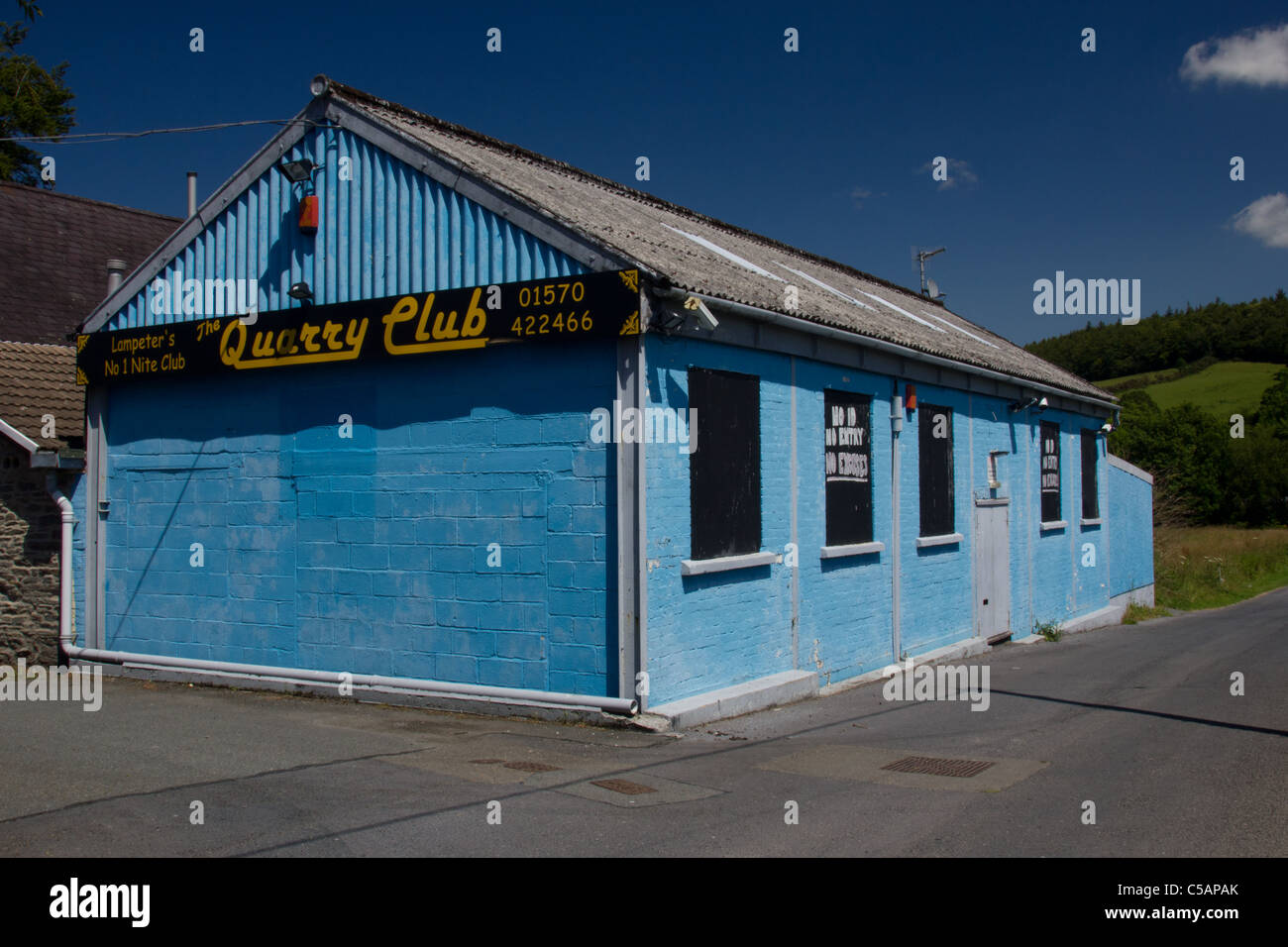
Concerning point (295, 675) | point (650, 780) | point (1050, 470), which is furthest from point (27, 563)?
point (1050, 470)

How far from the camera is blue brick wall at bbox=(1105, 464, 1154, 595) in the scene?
23625mm

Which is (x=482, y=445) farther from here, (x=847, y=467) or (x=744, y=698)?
(x=847, y=467)

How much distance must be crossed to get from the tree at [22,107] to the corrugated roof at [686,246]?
23.2 metres

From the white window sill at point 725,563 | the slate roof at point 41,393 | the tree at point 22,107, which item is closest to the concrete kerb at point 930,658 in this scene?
the white window sill at point 725,563

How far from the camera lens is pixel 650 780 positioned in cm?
748

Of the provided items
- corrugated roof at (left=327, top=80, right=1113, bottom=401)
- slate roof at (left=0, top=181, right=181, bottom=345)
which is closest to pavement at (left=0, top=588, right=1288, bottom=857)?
corrugated roof at (left=327, top=80, right=1113, bottom=401)

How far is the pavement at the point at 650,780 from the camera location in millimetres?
5934

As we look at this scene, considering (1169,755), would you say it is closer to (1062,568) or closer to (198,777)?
(198,777)

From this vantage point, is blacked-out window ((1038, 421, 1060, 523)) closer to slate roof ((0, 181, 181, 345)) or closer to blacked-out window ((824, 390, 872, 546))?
blacked-out window ((824, 390, 872, 546))

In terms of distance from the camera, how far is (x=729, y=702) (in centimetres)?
1006

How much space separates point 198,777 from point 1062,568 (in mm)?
17150

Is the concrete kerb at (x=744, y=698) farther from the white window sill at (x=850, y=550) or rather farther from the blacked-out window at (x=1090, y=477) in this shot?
the blacked-out window at (x=1090, y=477)

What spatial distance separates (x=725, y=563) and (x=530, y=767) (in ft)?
10.3
